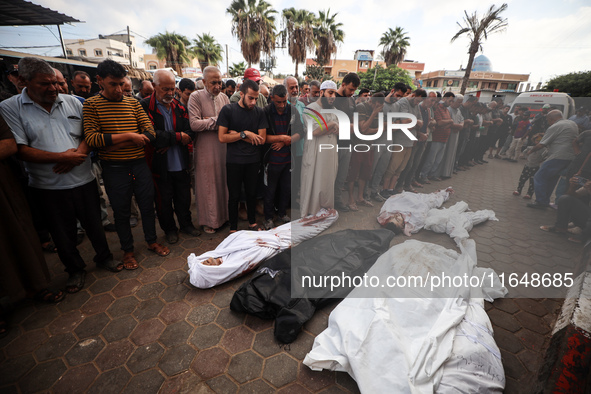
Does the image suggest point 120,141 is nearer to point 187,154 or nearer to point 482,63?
point 187,154

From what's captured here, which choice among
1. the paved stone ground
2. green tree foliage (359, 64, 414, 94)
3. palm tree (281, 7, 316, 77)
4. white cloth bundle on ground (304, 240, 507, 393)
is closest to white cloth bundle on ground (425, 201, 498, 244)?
the paved stone ground

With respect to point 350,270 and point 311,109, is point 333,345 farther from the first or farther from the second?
point 311,109

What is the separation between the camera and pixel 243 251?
8.66ft

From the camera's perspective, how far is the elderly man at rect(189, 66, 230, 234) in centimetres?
304

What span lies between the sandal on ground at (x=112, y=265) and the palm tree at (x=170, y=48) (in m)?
23.3

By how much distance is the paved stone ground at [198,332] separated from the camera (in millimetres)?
1646

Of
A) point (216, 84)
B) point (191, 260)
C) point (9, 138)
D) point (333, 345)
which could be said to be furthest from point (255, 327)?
point (216, 84)

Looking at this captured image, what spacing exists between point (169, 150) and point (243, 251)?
1515 mm

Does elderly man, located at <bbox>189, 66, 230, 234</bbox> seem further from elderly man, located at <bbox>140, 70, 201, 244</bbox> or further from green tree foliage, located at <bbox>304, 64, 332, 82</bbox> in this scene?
green tree foliage, located at <bbox>304, 64, 332, 82</bbox>

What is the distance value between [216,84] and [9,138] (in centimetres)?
191

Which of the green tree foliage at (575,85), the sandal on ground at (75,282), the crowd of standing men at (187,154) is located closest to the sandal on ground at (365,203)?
the crowd of standing men at (187,154)

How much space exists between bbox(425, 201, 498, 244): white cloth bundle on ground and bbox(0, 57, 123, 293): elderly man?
3444 millimetres

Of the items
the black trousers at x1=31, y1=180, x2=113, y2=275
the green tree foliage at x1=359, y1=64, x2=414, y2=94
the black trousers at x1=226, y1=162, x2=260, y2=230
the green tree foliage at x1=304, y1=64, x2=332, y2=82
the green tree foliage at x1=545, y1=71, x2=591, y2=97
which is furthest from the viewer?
the green tree foliage at x1=304, y1=64, x2=332, y2=82

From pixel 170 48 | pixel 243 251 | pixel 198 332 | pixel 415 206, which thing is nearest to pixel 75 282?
pixel 198 332
